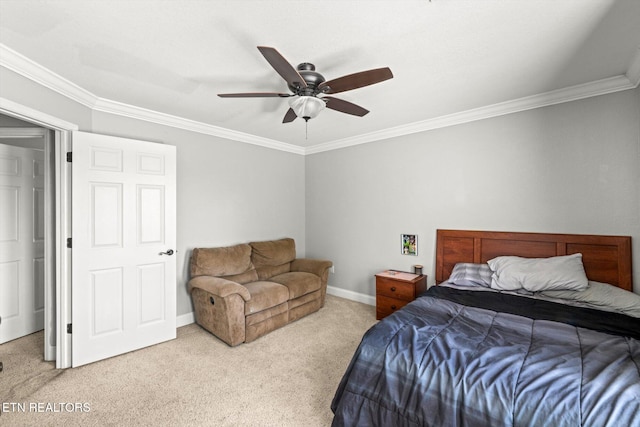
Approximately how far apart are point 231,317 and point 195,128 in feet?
7.73

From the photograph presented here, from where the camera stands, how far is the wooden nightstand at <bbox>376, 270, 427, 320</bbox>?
132 inches

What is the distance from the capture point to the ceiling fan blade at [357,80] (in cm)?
173

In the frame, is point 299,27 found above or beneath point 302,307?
above

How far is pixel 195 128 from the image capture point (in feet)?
11.9

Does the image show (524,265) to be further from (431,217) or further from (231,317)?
(231,317)

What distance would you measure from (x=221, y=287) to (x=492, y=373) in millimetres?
2400

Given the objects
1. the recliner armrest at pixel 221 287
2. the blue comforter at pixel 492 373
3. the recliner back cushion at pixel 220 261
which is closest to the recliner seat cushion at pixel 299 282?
the recliner back cushion at pixel 220 261

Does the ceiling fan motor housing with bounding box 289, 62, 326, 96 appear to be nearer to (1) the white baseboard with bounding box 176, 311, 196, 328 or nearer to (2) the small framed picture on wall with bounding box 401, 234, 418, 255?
(2) the small framed picture on wall with bounding box 401, 234, 418, 255

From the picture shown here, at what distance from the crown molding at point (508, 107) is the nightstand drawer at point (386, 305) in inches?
85.6

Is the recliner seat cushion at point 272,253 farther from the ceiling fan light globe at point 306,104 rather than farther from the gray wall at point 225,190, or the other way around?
the ceiling fan light globe at point 306,104

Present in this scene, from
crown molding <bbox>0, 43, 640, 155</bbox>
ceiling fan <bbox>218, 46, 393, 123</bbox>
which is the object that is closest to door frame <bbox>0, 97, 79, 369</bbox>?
crown molding <bbox>0, 43, 640, 155</bbox>

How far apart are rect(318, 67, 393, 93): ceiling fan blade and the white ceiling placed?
0.93 ft

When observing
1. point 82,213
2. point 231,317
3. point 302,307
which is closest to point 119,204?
point 82,213

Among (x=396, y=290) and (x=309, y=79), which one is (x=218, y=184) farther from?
(x=396, y=290)
